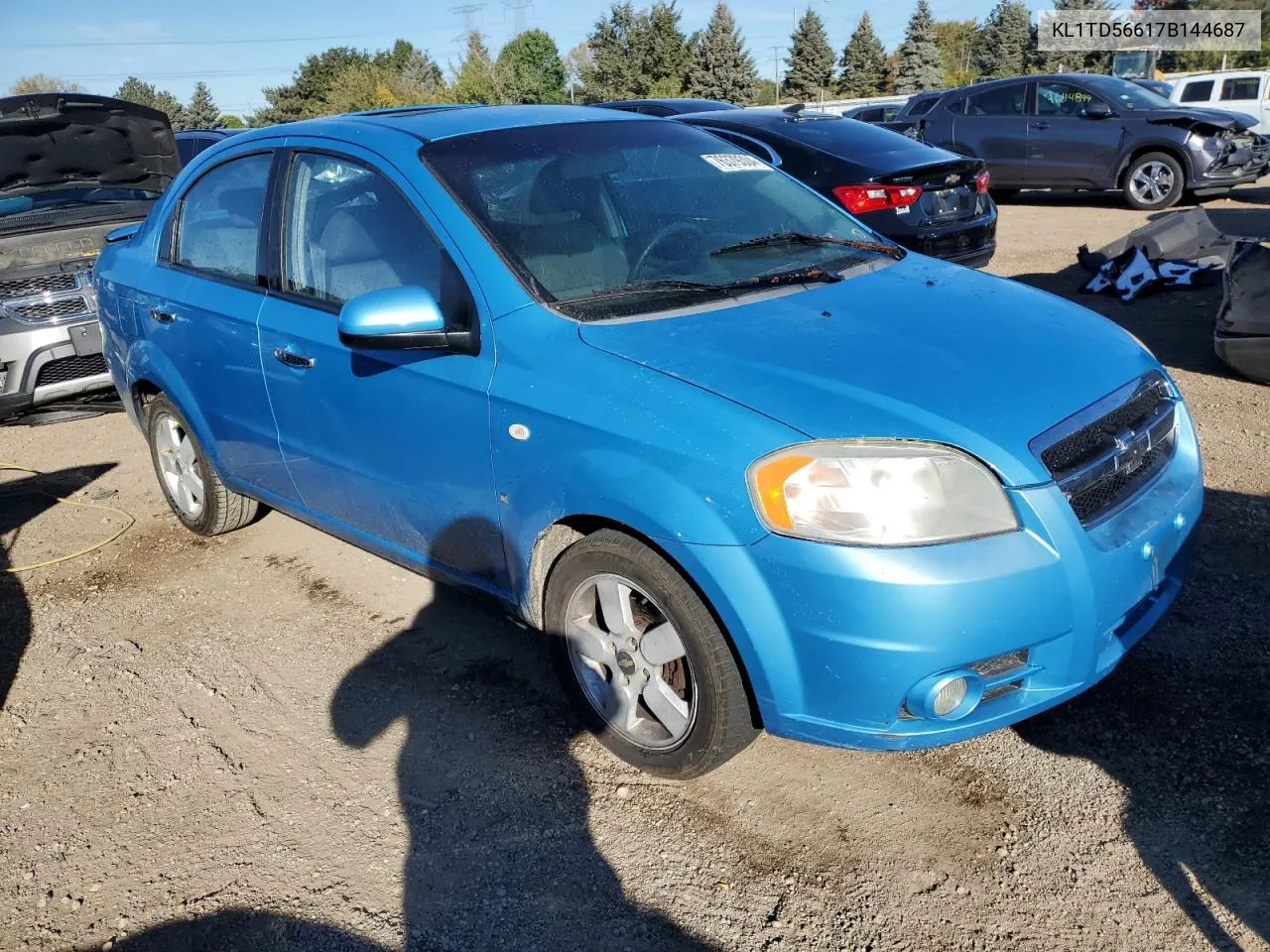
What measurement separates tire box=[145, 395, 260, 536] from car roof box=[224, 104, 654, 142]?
1391 mm

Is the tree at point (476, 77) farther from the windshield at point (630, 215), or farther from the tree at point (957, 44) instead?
the windshield at point (630, 215)

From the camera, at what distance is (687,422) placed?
2.52 meters

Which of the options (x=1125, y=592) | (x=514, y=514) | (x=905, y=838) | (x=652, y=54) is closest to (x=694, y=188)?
(x=514, y=514)

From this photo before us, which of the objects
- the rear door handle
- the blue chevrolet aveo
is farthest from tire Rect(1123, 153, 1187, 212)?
the rear door handle

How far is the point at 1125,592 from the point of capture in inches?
101

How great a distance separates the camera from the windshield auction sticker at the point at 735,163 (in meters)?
3.82

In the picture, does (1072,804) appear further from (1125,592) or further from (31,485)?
(31,485)

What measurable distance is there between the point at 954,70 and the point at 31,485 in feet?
281

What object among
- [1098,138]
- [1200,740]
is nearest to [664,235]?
[1200,740]

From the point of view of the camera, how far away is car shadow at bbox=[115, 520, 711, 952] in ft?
8.07

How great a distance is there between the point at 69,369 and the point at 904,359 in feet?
18.5

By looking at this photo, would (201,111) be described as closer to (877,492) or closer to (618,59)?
(618,59)

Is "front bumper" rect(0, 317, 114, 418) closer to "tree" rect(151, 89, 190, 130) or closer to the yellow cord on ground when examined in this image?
the yellow cord on ground

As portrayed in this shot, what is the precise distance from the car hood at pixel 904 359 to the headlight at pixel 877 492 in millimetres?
39
